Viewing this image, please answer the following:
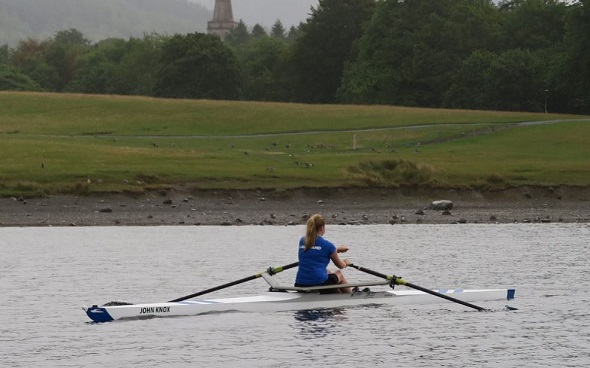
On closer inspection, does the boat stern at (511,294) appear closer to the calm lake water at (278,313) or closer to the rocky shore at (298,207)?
the calm lake water at (278,313)

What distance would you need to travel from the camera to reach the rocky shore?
56875 millimetres

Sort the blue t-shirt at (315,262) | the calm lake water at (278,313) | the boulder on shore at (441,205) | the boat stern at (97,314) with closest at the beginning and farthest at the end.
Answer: the calm lake water at (278,313), the boat stern at (97,314), the blue t-shirt at (315,262), the boulder on shore at (441,205)

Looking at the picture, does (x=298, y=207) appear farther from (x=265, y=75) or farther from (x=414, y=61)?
(x=265, y=75)

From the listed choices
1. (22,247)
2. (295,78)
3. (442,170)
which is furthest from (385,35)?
(22,247)

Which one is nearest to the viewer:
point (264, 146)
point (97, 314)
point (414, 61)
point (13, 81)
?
point (97, 314)

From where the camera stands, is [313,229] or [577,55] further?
[577,55]

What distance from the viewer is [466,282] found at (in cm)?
3728

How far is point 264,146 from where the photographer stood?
85250 mm

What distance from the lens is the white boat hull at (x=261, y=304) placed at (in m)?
29.1

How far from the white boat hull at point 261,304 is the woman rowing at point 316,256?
0.38 metres

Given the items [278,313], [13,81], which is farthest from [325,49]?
[278,313]

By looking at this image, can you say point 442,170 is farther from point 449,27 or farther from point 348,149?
point 449,27

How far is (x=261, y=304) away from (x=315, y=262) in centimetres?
166

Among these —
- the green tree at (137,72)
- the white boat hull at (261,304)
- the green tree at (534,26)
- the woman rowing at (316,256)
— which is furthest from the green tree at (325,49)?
the woman rowing at (316,256)
